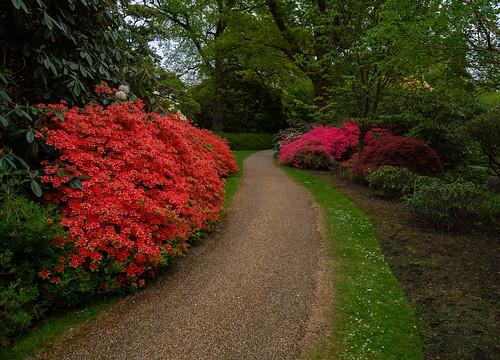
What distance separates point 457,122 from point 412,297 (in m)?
8.30

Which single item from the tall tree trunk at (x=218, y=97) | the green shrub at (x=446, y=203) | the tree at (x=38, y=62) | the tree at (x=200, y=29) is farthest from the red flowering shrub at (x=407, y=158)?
the tall tree trunk at (x=218, y=97)

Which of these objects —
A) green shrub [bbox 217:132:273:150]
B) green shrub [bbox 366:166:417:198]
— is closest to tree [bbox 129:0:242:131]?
green shrub [bbox 217:132:273:150]

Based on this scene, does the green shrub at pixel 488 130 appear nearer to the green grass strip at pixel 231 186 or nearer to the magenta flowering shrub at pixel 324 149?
the magenta flowering shrub at pixel 324 149

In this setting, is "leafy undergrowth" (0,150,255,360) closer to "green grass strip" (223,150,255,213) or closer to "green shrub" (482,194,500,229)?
"green grass strip" (223,150,255,213)

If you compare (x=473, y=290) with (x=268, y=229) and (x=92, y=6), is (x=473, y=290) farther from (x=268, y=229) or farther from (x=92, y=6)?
(x=92, y=6)

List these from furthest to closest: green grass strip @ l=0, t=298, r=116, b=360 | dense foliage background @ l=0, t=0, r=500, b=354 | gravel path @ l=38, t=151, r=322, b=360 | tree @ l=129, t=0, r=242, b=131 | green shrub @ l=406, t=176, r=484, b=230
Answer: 1. tree @ l=129, t=0, r=242, b=131
2. green shrub @ l=406, t=176, r=484, b=230
3. dense foliage background @ l=0, t=0, r=500, b=354
4. gravel path @ l=38, t=151, r=322, b=360
5. green grass strip @ l=0, t=298, r=116, b=360

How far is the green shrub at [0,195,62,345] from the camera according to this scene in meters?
2.80

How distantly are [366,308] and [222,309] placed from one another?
148cm

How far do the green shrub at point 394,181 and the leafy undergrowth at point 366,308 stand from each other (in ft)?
6.90

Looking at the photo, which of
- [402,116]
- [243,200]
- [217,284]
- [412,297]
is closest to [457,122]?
[402,116]

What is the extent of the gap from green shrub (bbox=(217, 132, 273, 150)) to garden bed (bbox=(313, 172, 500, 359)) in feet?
55.7

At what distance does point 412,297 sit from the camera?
3.74m

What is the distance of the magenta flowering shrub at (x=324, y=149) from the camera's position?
12406 millimetres

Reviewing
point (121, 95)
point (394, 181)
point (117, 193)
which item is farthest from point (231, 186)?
point (117, 193)
